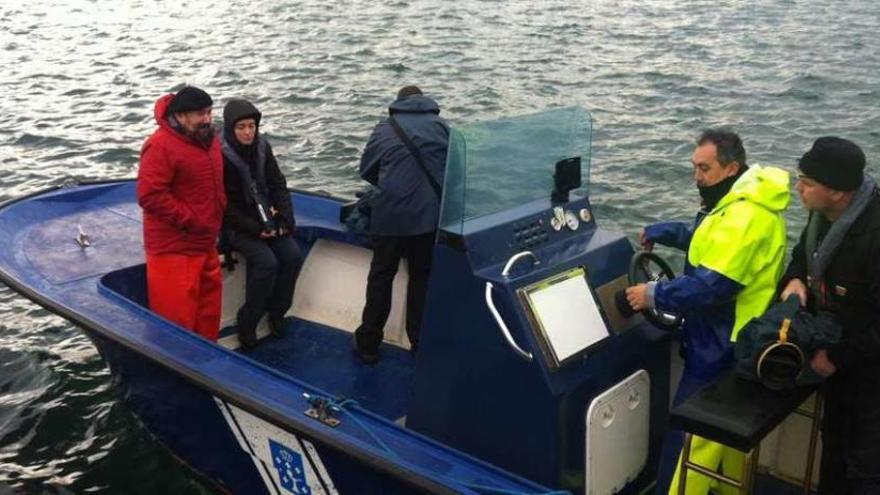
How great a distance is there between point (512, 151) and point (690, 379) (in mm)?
1281

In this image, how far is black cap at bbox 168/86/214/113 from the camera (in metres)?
4.94

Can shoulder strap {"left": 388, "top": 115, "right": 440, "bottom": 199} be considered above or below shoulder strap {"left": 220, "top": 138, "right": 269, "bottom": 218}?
above

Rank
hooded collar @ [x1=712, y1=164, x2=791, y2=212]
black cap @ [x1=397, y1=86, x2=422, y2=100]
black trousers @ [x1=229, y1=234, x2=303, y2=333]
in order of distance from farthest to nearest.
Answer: black trousers @ [x1=229, y1=234, x2=303, y2=333]
black cap @ [x1=397, y1=86, x2=422, y2=100]
hooded collar @ [x1=712, y1=164, x2=791, y2=212]

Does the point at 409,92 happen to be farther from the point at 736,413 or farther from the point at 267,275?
the point at 736,413

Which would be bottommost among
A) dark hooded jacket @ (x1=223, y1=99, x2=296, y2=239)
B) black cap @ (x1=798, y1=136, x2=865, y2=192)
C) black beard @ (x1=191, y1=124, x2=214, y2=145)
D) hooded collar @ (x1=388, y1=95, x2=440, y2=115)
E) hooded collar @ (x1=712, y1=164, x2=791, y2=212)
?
dark hooded jacket @ (x1=223, y1=99, x2=296, y2=239)

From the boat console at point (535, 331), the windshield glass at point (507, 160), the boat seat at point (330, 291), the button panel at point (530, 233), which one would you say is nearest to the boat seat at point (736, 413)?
the boat console at point (535, 331)

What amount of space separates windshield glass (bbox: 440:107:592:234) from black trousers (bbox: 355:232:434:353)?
881 millimetres

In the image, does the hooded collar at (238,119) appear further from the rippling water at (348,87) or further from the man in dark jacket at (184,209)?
the rippling water at (348,87)

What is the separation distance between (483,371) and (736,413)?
1.16 meters

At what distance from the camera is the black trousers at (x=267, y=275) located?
5.73m

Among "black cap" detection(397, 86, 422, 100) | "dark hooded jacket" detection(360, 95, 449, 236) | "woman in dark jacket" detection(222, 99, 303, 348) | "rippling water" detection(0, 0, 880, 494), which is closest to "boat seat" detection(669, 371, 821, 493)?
"dark hooded jacket" detection(360, 95, 449, 236)

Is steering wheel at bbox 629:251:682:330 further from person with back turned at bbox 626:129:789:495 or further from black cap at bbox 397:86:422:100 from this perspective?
black cap at bbox 397:86:422:100

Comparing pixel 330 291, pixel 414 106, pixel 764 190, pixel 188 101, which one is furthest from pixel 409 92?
pixel 764 190

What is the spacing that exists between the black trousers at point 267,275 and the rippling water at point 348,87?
3.39ft
